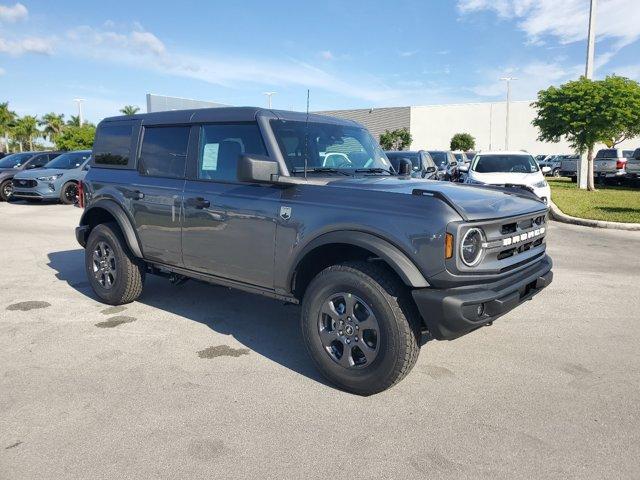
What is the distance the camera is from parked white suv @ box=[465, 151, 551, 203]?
12.4m

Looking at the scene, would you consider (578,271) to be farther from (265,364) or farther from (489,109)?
(489,109)

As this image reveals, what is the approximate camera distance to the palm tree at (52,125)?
76188mm

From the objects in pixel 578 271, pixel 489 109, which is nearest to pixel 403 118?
pixel 489 109

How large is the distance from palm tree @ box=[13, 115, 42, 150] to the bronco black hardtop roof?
3197 inches

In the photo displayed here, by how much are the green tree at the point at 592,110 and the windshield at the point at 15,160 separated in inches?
846

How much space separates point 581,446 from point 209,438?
6.81 feet

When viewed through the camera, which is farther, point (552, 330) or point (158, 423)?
point (552, 330)

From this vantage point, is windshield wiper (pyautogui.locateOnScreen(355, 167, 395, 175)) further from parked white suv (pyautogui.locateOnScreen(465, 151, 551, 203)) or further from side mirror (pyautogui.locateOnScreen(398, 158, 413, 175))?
parked white suv (pyautogui.locateOnScreen(465, 151, 551, 203))

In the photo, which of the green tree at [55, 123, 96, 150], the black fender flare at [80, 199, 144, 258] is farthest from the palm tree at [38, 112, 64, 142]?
the black fender flare at [80, 199, 144, 258]

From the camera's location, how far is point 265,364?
13.2ft

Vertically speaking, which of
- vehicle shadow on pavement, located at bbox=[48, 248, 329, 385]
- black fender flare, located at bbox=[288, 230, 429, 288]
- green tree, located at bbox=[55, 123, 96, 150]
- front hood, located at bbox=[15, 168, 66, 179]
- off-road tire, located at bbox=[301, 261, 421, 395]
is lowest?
vehicle shadow on pavement, located at bbox=[48, 248, 329, 385]

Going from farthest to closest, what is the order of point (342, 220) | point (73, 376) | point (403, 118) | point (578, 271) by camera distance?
point (403, 118) < point (578, 271) < point (73, 376) < point (342, 220)

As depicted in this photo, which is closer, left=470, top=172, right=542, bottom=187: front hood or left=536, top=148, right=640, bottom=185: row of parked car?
left=470, top=172, right=542, bottom=187: front hood

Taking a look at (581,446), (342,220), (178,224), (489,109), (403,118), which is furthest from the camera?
(403,118)
